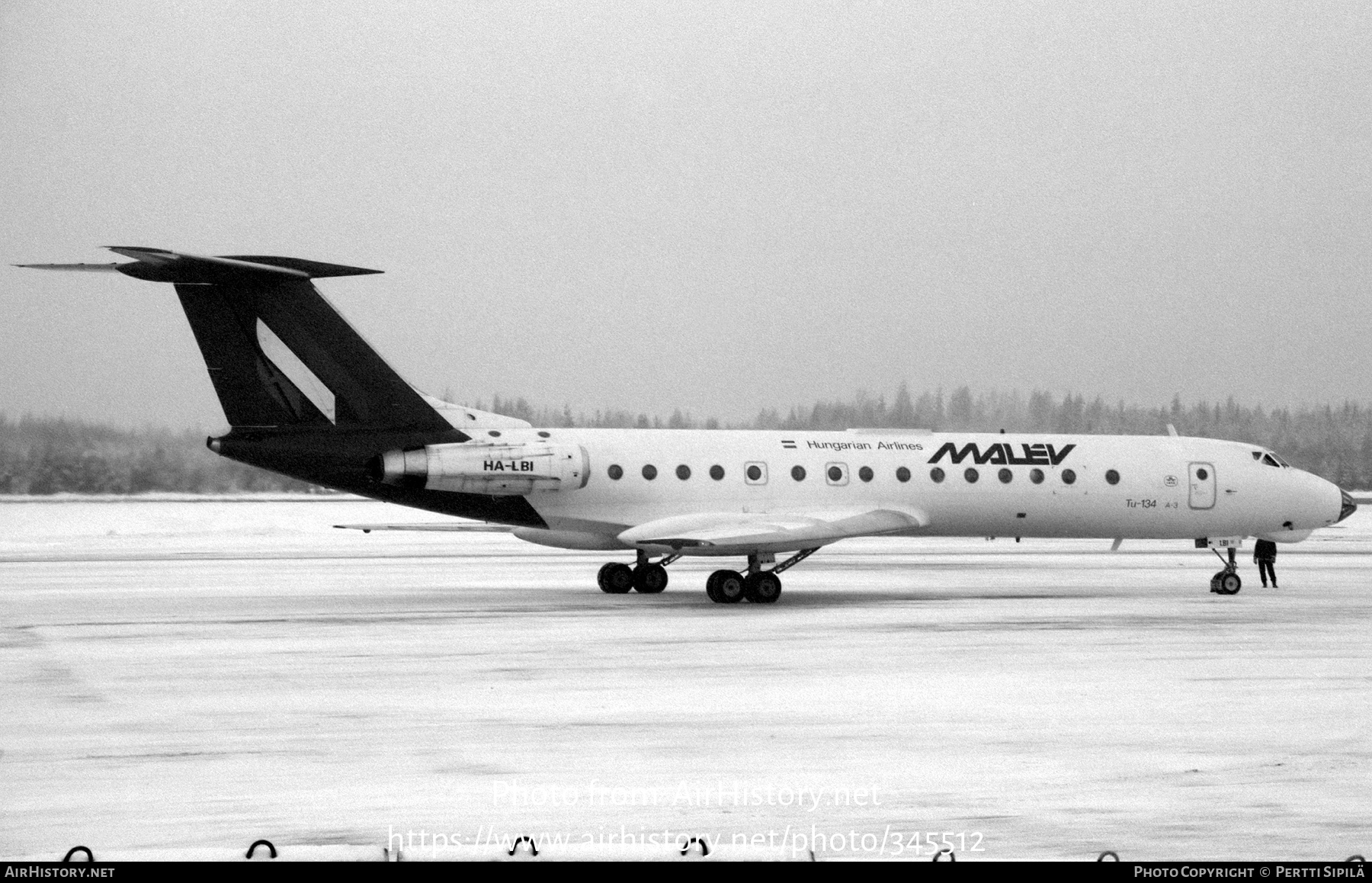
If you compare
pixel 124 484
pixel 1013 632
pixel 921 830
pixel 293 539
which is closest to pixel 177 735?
pixel 921 830

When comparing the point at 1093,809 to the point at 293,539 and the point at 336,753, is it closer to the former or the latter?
the point at 336,753

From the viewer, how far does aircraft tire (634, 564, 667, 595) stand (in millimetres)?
22062

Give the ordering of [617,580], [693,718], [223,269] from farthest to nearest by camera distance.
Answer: [617,580]
[223,269]
[693,718]

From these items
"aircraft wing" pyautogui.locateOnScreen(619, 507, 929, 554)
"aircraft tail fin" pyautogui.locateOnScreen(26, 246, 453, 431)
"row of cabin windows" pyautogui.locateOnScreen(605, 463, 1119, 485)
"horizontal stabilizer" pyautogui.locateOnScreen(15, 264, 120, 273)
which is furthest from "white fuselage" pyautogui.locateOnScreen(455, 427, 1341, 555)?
"horizontal stabilizer" pyautogui.locateOnScreen(15, 264, 120, 273)

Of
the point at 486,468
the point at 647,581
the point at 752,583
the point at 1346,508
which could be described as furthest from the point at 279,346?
the point at 1346,508

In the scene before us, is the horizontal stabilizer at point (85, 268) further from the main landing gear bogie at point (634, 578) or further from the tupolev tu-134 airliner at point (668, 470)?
the main landing gear bogie at point (634, 578)

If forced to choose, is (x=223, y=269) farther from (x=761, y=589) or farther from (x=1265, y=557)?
(x=1265, y=557)

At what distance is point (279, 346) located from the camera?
1906cm

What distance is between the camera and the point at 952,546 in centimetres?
4047

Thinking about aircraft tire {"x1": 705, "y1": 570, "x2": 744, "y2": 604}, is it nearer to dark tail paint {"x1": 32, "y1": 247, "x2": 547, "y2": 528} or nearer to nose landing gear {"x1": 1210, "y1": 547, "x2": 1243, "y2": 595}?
dark tail paint {"x1": 32, "y1": 247, "x2": 547, "y2": 528}

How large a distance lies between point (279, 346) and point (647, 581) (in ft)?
22.2

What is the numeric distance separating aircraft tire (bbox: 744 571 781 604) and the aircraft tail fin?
547cm

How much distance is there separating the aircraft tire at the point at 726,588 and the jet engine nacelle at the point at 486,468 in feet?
8.48

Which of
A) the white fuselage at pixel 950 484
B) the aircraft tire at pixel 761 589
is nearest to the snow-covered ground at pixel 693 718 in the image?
the aircraft tire at pixel 761 589
